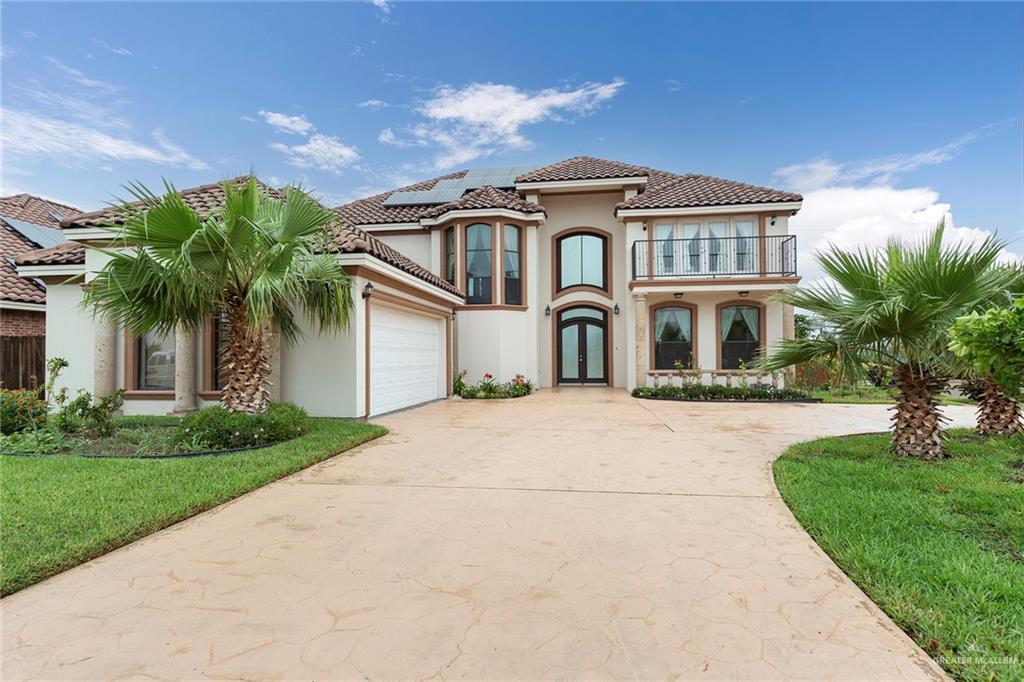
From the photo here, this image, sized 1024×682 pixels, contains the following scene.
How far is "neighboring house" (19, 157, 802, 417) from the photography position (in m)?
10.3

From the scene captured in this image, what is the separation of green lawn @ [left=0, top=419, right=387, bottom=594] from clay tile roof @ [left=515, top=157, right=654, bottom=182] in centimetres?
1290

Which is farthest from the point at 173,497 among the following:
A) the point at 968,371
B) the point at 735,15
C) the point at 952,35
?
the point at 952,35

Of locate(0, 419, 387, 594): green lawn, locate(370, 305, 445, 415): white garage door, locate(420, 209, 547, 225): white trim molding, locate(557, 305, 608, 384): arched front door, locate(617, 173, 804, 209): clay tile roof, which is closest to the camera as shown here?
locate(0, 419, 387, 594): green lawn

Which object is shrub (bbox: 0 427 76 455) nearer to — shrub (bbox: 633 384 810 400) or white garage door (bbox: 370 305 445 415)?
white garage door (bbox: 370 305 445 415)

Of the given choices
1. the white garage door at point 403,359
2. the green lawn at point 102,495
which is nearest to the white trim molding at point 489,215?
the white garage door at point 403,359

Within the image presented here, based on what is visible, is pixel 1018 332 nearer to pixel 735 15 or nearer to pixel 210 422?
pixel 210 422

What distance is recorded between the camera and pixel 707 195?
16062mm

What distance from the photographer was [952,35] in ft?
34.4

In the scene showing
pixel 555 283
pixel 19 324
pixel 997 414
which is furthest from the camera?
pixel 555 283

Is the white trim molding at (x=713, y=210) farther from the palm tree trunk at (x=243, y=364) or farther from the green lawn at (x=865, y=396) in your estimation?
the palm tree trunk at (x=243, y=364)

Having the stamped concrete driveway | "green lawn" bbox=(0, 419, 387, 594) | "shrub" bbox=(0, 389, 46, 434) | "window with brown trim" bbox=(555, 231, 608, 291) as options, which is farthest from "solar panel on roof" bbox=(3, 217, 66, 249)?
"window with brown trim" bbox=(555, 231, 608, 291)

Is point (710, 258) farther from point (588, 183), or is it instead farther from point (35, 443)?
point (35, 443)

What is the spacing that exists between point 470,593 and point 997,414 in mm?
9021

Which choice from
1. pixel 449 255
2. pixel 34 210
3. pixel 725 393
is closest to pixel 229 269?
pixel 449 255
